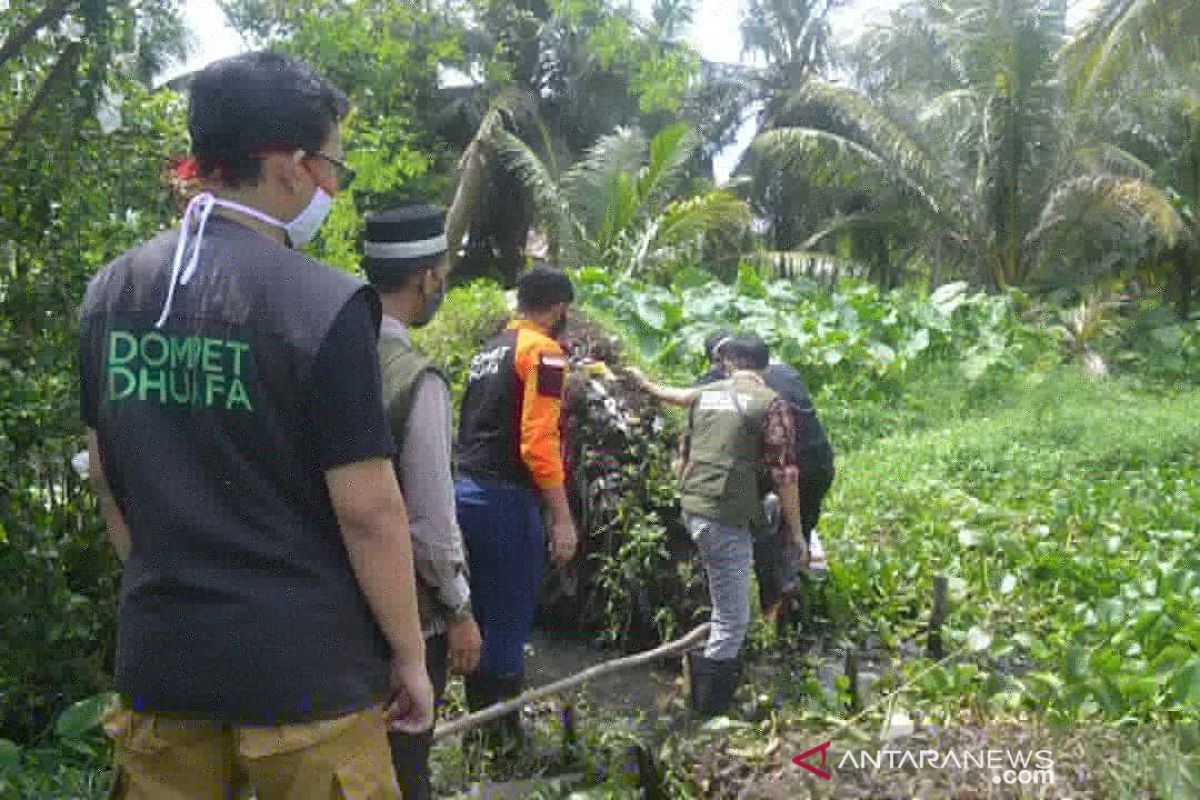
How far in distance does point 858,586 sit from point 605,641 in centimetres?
148

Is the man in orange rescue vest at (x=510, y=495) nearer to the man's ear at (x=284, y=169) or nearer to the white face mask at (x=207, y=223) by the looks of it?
the white face mask at (x=207, y=223)

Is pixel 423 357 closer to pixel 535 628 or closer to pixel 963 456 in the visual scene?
pixel 535 628

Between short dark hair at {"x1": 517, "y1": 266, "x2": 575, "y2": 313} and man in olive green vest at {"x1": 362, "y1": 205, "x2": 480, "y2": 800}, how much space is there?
4.58 feet

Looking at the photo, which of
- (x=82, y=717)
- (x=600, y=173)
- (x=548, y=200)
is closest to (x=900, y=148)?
(x=600, y=173)

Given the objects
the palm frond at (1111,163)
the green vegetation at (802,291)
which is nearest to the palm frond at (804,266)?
the green vegetation at (802,291)

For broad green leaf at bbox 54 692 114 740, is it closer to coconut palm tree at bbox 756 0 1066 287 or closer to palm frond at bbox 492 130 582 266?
palm frond at bbox 492 130 582 266

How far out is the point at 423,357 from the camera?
260 cm

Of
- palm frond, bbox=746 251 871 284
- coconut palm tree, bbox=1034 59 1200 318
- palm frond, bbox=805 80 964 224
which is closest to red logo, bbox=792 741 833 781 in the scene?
coconut palm tree, bbox=1034 59 1200 318

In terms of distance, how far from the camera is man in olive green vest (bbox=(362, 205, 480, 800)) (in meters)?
2.49

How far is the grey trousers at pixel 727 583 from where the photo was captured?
5070mm

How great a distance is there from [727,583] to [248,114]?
357cm

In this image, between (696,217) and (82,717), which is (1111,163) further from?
(82,717)

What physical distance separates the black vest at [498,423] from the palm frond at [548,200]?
14.7 metres

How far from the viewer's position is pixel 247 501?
5.97 feet
